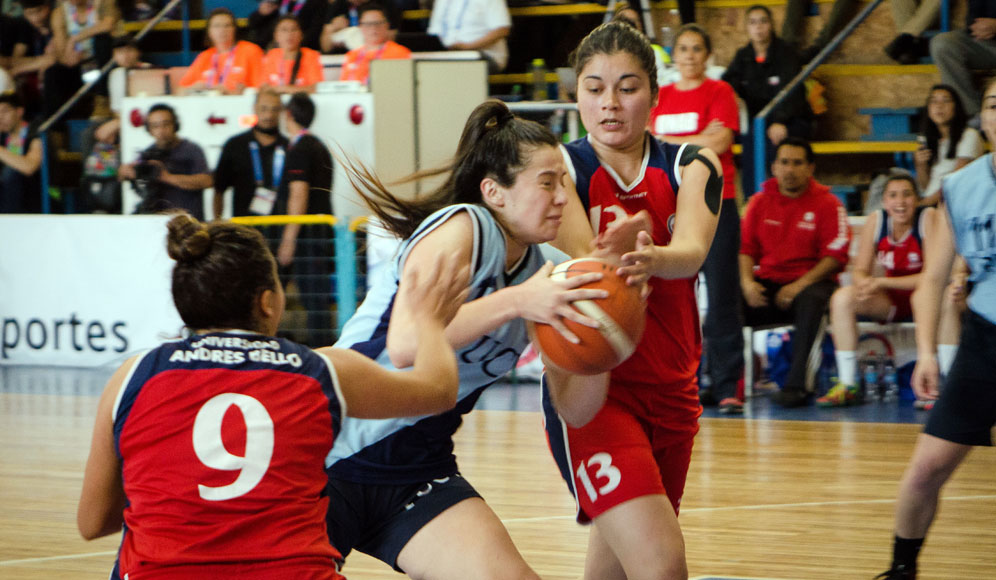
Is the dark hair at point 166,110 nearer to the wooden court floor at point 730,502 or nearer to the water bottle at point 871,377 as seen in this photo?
the wooden court floor at point 730,502

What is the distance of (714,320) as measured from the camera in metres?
7.33

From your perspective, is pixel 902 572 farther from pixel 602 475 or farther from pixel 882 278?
pixel 882 278

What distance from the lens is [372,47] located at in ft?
32.9

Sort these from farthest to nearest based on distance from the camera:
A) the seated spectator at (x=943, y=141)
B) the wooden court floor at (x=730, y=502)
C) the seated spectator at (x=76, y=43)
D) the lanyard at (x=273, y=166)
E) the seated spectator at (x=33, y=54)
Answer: the seated spectator at (x=33, y=54) → the seated spectator at (x=76, y=43) → the lanyard at (x=273, y=166) → the seated spectator at (x=943, y=141) → the wooden court floor at (x=730, y=502)

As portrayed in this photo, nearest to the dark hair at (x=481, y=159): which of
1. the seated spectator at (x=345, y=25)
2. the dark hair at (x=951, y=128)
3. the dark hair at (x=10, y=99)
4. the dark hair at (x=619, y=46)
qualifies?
the dark hair at (x=619, y=46)


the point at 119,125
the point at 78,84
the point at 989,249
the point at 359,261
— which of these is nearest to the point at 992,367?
the point at 989,249

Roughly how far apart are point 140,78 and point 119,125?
46cm

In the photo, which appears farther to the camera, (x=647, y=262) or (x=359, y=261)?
(x=359, y=261)

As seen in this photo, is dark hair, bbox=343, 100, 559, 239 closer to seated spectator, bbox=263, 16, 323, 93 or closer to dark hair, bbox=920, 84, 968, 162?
dark hair, bbox=920, 84, 968, 162

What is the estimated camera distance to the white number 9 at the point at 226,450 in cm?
216

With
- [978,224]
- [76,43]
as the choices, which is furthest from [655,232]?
[76,43]

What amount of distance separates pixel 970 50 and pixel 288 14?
587 cm

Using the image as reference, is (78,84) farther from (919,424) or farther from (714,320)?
(919,424)

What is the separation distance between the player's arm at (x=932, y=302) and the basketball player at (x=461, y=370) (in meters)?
1.32
